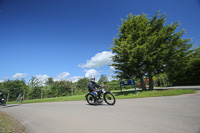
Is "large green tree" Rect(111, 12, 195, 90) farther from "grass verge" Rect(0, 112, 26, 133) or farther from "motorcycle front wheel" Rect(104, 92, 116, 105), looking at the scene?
"grass verge" Rect(0, 112, 26, 133)

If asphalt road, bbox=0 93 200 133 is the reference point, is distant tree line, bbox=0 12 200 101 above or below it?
above

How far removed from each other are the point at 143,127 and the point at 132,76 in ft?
38.8

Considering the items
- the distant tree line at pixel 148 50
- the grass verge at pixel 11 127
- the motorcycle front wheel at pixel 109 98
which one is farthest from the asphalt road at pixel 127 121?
the distant tree line at pixel 148 50

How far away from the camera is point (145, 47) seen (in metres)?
11.2

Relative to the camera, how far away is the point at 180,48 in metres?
12.3

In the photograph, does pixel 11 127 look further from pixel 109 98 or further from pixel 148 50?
pixel 148 50

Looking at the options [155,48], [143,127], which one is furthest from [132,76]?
[143,127]

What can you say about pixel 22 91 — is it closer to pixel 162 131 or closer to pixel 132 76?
pixel 132 76

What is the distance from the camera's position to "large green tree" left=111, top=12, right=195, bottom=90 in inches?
455

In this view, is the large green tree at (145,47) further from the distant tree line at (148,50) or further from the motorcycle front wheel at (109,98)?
the motorcycle front wheel at (109,98)

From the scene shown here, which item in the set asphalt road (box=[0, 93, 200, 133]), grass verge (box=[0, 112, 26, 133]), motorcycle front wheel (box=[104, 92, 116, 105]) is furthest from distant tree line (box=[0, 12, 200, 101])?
grass verge (box=[0, 112, 26, 133])

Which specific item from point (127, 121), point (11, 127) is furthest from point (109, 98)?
point (11, 127)

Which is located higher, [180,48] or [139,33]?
[139,33]

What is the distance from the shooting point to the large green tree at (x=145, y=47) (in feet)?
37.9
